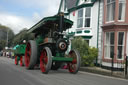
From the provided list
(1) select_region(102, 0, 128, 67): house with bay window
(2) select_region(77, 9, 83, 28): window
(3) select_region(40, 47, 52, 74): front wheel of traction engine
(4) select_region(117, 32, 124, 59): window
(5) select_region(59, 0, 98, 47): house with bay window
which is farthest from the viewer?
(2) select_region(77, 9, 83, 28): window

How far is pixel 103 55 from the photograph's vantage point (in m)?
16.0

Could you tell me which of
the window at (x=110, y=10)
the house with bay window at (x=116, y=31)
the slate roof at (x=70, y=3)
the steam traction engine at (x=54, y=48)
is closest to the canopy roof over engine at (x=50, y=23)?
the steam traction engine at (x=54, y=48)

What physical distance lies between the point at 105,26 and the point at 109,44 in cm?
149

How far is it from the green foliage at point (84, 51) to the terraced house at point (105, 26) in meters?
0.83

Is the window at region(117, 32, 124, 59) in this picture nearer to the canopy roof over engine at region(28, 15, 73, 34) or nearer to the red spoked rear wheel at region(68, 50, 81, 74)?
the canopy roof over engine at region(28, 15, 73, 34)

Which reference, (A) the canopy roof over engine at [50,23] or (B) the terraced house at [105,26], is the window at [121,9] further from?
(A) the canopy roof over engine at [50,23]

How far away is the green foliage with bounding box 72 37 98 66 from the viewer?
15.8 m

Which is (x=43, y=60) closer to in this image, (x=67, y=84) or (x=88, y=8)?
(x=67, y=84)

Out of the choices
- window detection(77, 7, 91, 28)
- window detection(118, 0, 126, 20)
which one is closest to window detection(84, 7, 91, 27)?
window detection(77, 7, 91, 28)

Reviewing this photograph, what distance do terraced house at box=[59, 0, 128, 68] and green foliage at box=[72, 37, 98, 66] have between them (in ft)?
2.73

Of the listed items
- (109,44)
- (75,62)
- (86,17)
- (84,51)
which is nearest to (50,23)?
(75,62)

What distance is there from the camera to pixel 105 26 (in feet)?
51.1

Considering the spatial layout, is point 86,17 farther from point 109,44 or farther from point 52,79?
point 52,79

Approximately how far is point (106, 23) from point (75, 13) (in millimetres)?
6188
